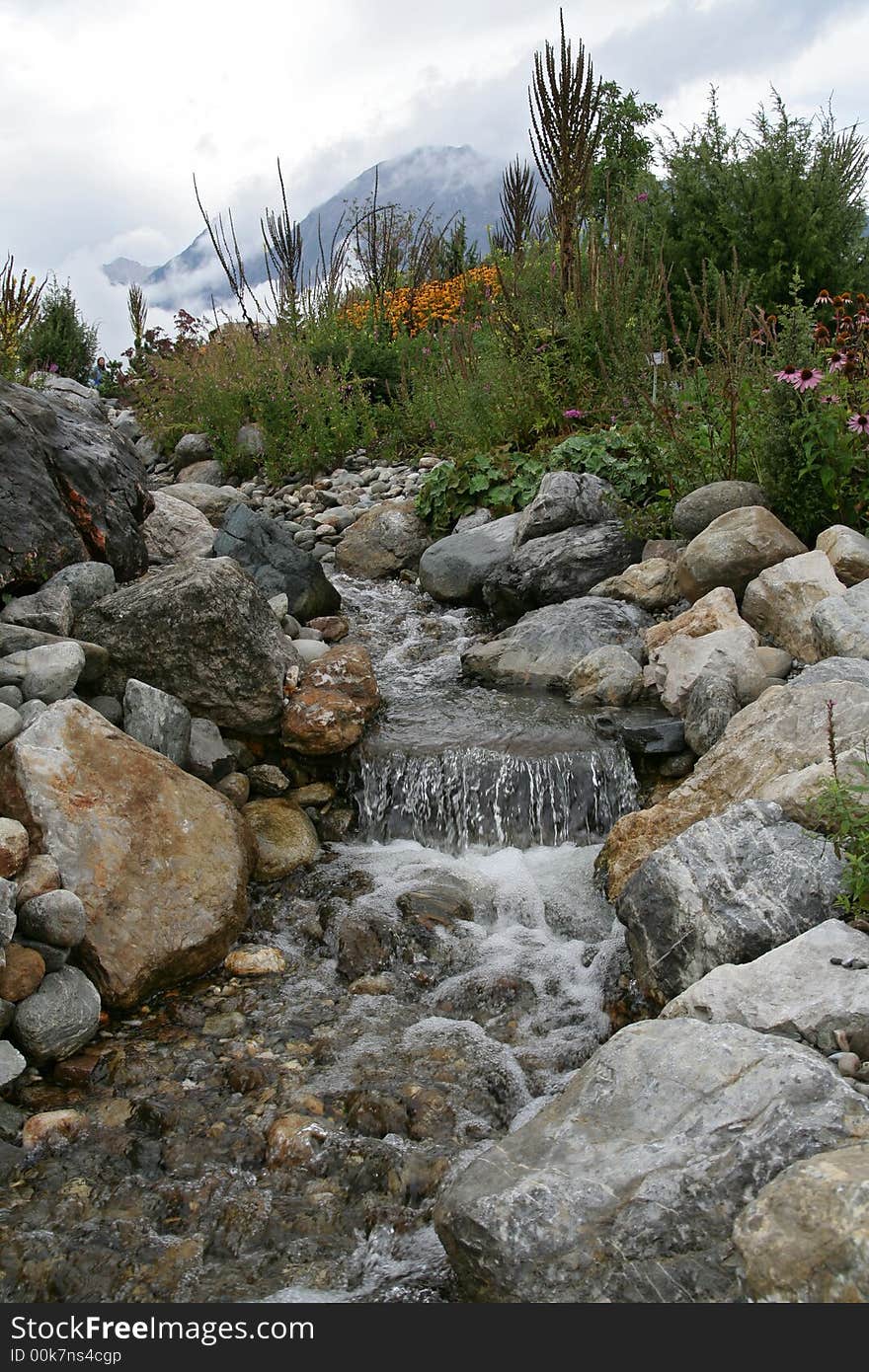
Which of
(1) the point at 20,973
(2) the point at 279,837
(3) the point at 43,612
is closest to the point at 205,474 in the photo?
(3) the point at 43,612

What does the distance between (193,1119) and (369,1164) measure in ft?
1.95

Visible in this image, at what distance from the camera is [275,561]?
6.92 meters

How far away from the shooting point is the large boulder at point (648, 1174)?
208 centimetres

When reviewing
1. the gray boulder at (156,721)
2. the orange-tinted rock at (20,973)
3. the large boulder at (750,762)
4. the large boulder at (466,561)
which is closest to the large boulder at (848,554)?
the large boulder at (750,762)

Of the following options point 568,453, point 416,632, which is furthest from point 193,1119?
point 568,453

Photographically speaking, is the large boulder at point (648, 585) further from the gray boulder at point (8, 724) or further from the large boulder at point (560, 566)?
the gray boulder at point (8, 724)

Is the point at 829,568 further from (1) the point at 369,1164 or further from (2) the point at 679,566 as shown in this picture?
(1) the point at 369,1164

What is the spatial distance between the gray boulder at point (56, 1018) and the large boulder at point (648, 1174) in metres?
1.57

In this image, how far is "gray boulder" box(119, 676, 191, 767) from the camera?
182 inches

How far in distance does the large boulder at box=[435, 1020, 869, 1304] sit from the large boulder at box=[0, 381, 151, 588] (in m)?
3.84

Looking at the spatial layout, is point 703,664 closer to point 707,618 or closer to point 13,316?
point 707,618

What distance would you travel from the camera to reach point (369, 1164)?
2891 millimetres

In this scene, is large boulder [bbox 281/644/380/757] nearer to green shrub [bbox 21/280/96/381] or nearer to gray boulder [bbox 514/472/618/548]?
gray boulder [bbox 514/472/618/548]

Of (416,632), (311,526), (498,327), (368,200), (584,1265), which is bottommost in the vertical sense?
(584,1265)
